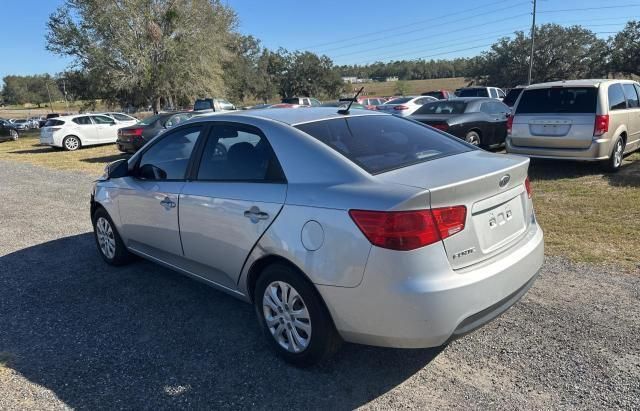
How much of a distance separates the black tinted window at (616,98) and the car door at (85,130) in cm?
1948

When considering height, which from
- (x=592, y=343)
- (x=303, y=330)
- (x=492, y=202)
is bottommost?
(x=592, y=343)

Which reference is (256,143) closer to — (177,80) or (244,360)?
(244,360)

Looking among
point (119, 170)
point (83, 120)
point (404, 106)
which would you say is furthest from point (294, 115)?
point (83, 120)

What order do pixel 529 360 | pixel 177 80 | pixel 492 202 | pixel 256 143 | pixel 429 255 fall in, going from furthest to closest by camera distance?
pixel 177 80, pixel 256 143, pixel 529 360, pixel 492 202, pixel 429 255

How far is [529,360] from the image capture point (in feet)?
10.1

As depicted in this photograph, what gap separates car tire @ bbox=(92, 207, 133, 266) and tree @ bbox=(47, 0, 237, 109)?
24328 millimetres

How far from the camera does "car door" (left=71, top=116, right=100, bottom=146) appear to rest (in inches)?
803

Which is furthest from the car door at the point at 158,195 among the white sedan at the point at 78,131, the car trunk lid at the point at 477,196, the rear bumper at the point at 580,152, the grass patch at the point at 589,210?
the white sedan at the point at 78,131

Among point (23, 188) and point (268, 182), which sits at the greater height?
point (268, 182)

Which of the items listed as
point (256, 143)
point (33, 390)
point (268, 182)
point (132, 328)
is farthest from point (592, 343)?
point (33, 390)

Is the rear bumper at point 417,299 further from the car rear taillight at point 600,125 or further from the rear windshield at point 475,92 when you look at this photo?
the rear windshield at point 475,92

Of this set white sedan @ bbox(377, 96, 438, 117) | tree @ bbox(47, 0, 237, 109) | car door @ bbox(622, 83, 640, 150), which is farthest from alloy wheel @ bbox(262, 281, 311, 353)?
tree @ bbox(47, 0, 237, 109)

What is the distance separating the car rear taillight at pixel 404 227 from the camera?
8.11 ft

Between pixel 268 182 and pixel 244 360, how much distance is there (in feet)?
3.99
